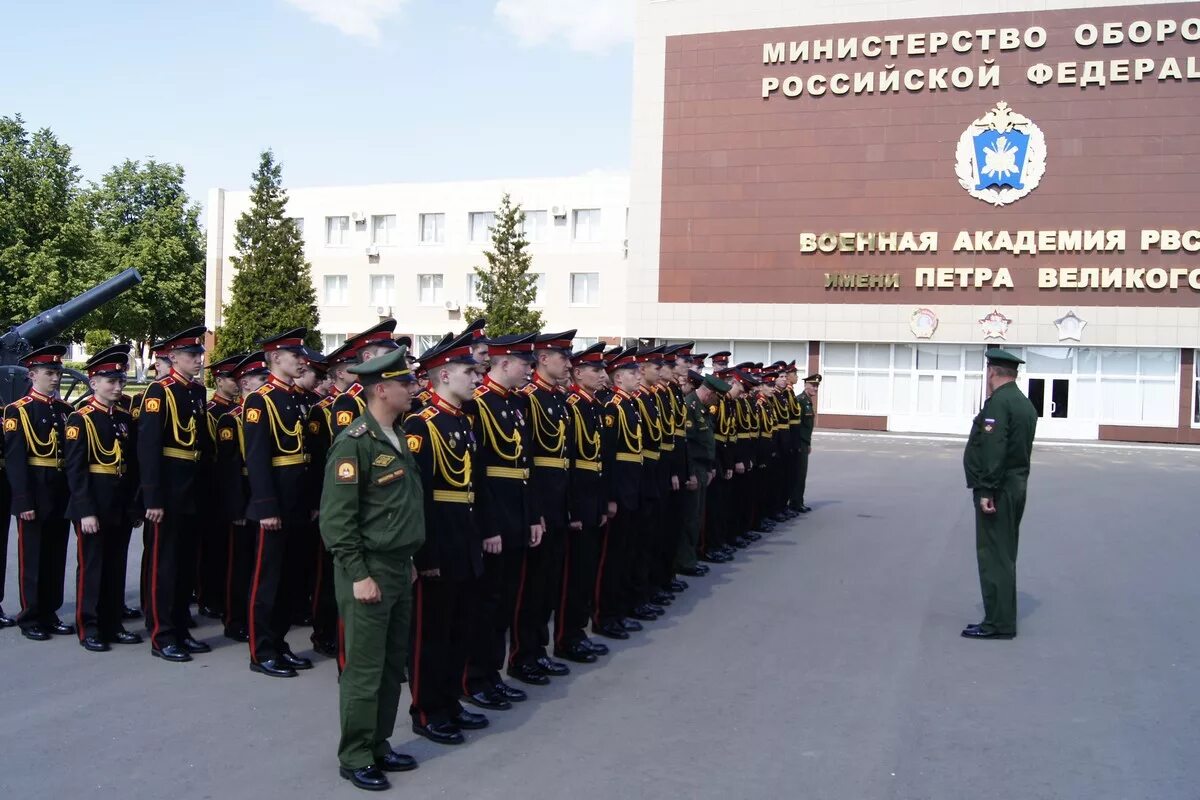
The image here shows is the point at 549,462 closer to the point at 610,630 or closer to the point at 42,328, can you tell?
the point at 610,630

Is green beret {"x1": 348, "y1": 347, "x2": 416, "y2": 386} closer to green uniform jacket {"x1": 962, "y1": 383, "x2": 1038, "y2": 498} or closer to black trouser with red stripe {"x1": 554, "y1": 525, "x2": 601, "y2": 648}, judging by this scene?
black trouser with red stripe {"x1": 554, "y1": 525, "x2": 601, "y2": 648}

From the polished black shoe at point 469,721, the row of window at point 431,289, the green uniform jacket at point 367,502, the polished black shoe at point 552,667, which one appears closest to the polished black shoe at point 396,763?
the polished black shoe at point 469,721

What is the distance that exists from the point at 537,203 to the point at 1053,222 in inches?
830

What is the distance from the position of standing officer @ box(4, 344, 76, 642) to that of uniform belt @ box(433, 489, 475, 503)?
11.5ft

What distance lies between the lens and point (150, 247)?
5541cm

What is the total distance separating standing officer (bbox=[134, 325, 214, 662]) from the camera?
667cm

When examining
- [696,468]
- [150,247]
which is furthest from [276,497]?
[150,247]

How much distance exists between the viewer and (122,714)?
5492mm

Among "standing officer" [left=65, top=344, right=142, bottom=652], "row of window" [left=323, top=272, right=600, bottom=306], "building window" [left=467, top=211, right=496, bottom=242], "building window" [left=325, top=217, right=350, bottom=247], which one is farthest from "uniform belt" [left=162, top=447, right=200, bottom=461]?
"building window" [left=325, top=217, right=350, bottom=247]

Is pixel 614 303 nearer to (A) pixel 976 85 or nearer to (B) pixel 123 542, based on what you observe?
(A) pixel 976 85

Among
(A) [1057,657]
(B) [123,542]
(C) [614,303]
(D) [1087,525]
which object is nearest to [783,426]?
(D) [1087,525]

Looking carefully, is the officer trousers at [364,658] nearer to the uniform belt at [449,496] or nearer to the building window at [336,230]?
the uniform belt at [449,496]

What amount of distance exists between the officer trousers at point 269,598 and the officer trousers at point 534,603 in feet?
4.93

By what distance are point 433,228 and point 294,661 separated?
140 ft
